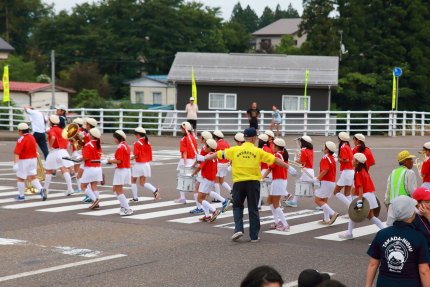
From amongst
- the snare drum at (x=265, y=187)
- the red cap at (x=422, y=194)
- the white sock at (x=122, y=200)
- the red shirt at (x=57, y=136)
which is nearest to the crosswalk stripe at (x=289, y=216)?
the snare drum at (x=265, y=187)

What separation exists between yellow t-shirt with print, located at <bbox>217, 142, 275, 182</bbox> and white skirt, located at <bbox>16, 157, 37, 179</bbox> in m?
6.26

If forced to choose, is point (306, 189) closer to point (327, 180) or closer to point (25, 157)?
point (327, 180)

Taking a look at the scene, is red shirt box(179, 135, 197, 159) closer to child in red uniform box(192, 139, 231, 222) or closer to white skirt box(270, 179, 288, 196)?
child in red uniform box(192, 139, 231, 222)

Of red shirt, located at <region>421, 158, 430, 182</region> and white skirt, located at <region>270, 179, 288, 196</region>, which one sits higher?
red shirt, located at <region>421, 158, 430, 182</region>

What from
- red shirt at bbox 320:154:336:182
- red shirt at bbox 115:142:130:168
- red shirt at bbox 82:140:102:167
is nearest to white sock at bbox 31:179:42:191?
red shirt at bbox 82:140:102:167

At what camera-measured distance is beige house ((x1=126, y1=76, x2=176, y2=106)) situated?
66.8m

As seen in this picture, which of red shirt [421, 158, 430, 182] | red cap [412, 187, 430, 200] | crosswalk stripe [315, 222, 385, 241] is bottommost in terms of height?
crosswalk stripe [315, 222, 385, 241]

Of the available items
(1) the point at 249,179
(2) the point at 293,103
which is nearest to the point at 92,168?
(1) the point at 249,179

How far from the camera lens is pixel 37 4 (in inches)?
3716

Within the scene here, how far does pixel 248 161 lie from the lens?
477 inches

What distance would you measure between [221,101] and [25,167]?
25.8 m

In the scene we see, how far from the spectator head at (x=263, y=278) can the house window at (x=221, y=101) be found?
37143 mm

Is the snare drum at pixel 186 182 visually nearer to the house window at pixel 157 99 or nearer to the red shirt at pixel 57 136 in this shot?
the red shirt at pixel 57 136

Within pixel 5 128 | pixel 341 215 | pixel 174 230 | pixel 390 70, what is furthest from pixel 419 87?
pixel 174 230
